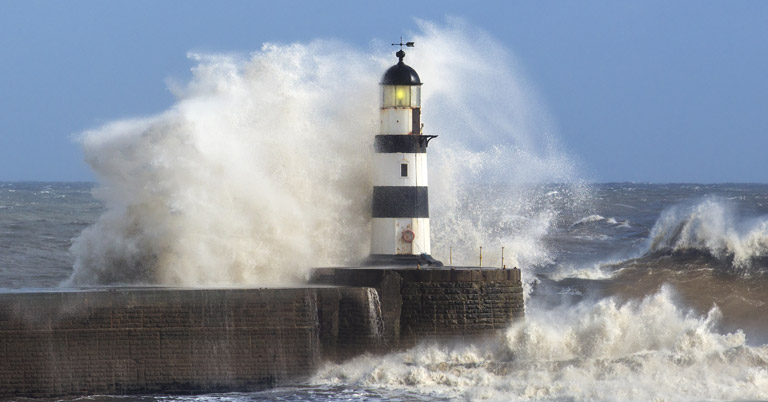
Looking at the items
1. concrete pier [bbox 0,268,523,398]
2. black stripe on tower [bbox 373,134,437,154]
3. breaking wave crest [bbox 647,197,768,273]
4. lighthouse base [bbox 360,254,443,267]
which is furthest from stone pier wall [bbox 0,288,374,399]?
breaking wave crest [bbox 647,197,768,273]

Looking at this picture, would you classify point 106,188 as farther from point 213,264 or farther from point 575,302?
point 575,302

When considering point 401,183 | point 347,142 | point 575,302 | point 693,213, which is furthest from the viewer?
point 693,213

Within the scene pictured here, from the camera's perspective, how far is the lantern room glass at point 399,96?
59.2 feet

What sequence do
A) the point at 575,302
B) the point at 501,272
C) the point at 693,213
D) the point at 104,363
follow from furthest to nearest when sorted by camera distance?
1. the point at 693,213
2. the point at 575,302
3. the point at 501,272
4. the point at 104,363

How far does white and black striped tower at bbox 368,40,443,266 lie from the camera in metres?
17.9

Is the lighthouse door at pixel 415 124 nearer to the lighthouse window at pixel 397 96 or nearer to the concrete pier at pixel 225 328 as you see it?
the lighthouse window at pixel 397 96

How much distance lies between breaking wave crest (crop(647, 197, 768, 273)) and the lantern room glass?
34.7ft

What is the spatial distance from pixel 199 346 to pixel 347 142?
508 centimetres

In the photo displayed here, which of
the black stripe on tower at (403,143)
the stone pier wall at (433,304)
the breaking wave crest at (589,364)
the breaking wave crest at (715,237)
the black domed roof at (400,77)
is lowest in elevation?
the breaking wave crest at (589,364)

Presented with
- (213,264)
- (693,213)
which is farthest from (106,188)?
(693,213)

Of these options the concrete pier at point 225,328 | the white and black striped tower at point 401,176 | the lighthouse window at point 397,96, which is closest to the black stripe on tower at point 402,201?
the white and black striped tower at point 401,176

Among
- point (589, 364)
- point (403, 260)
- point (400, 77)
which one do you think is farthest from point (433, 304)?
point (400, 77)

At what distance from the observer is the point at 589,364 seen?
52.4 feet

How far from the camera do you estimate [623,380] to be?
50.3 feet
